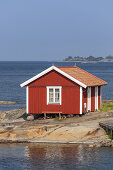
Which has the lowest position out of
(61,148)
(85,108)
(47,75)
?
(61,148)

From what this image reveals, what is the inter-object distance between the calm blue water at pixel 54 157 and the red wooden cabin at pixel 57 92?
18.5 feet

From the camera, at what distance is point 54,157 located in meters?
29.3

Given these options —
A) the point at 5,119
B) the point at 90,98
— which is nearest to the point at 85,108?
the point at 90,98

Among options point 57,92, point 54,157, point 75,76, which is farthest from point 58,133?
point 75,76

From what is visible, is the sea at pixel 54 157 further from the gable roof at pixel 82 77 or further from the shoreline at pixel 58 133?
the gable roof at pixel 82 77

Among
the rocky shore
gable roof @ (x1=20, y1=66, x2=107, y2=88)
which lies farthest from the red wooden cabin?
the rocky shore

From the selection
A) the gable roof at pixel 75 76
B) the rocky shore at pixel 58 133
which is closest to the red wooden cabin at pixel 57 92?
the gable roof at pixel 75 76

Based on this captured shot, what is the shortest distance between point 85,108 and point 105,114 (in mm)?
1494

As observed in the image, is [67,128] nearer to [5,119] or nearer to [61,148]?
[61,148]

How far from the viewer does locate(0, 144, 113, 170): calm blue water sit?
27411 millimetres

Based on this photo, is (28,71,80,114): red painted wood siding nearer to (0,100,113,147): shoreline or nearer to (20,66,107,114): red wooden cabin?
(20,66,107,114): red wooden cabin

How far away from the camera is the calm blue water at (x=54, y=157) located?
27411 millimetres

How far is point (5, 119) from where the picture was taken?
135 ft

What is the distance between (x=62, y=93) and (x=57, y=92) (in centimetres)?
44
